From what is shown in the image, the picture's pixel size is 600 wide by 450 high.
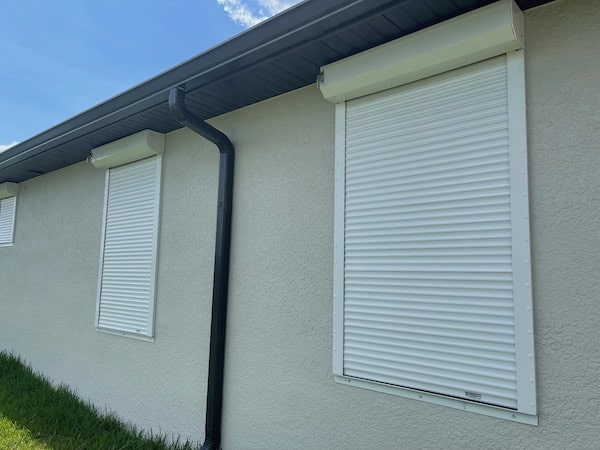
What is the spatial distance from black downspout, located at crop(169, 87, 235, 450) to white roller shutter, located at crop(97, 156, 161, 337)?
125 cm

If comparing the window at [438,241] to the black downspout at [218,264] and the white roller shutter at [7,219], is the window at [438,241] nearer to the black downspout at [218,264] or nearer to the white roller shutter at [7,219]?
the black downspout at [218,264]

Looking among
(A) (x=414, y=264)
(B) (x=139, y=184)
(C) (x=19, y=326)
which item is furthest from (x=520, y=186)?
(C) (x=19, y=326)

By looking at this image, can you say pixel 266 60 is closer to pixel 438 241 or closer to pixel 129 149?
pixel 438 241

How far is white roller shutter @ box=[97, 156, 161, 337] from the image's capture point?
16.5 ft

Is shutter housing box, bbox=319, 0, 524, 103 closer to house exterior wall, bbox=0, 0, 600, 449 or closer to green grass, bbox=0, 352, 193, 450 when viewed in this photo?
house exterior wall, bbox=0, 0, 600, 449

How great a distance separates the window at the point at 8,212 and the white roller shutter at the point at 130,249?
3974 mm

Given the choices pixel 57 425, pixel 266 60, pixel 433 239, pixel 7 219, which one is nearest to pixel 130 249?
pixel 57 425

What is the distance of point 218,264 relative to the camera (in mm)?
4086

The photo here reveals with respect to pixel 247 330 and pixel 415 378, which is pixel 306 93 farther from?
pixel 415 378

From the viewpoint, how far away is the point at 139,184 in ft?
17.8

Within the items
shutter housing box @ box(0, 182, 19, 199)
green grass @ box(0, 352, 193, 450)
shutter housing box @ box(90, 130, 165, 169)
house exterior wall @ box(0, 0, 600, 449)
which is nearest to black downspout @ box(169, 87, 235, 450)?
house exterior wall @ box(0, 0, 600, 449)

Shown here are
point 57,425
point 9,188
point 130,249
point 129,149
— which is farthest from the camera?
point 9,188

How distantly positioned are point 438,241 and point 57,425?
488cm

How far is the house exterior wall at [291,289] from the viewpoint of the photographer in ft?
7.64
